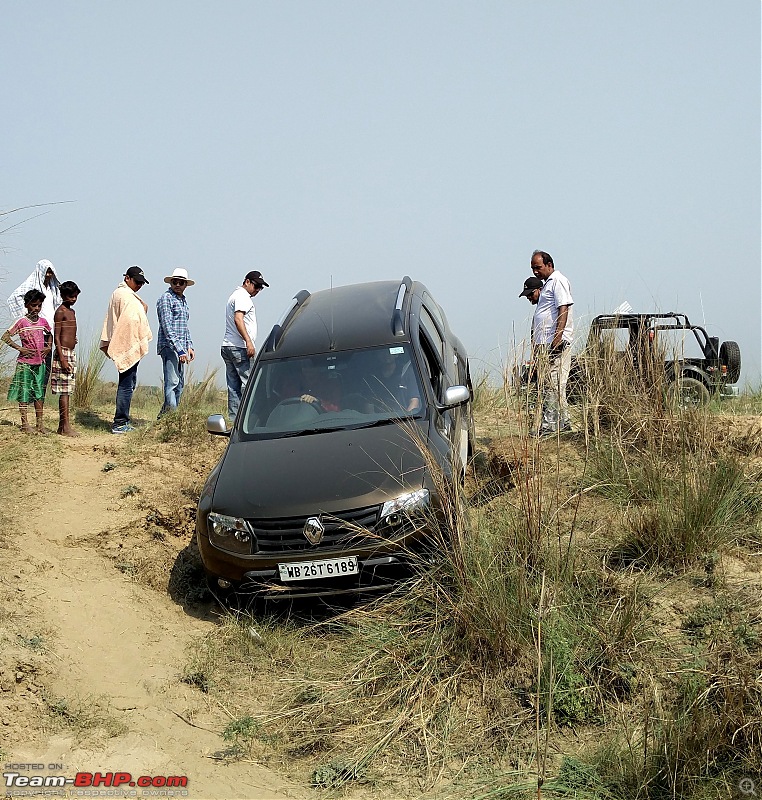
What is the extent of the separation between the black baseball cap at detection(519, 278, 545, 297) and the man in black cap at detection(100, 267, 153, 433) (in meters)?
4.67

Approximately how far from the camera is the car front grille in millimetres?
5383

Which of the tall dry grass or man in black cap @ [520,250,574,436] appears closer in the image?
the tall dry grass

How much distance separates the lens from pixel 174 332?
1088cm

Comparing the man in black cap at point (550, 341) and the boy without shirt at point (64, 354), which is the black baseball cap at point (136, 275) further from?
the man in black cap at point (550, 341)

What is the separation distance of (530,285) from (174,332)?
4466mm

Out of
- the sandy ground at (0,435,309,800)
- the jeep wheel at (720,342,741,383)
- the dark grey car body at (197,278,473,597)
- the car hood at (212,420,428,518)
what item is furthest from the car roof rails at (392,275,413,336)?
the jeep wheel at (720,342,741,383)

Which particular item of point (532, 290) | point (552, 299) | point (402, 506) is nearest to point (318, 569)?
point (402, 506)

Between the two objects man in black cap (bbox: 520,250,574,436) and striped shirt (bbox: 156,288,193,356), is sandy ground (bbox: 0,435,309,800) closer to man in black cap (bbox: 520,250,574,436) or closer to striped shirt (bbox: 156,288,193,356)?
man in black cap (bbox: 520,250,574,436)

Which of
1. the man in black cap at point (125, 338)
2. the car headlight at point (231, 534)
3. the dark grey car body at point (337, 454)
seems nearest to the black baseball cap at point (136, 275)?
the man in black cap at point (125, 338)

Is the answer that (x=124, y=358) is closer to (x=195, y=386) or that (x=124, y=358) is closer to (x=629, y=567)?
(x=195, y=386)

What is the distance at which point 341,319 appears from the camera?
7488 mm

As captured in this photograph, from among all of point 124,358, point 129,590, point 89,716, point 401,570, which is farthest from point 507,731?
point 124,358

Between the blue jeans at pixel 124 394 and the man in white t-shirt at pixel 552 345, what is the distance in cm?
499

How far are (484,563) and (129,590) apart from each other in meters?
3.01
